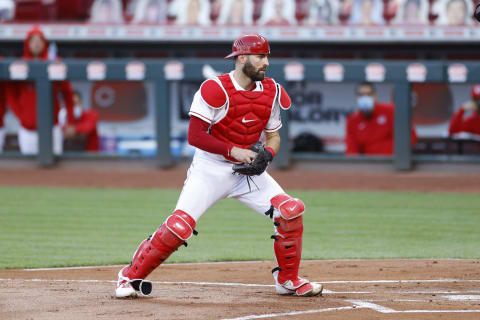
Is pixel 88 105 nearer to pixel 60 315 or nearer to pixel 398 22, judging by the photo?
pixel 398 22

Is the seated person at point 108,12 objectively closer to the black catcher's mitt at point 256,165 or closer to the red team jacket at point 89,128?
the red team jacket at point 89,128

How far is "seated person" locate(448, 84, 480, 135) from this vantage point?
45.1ft

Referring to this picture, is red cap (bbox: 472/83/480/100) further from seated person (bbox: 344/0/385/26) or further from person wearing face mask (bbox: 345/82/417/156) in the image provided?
seated person (bbox: 344/0/385/26)

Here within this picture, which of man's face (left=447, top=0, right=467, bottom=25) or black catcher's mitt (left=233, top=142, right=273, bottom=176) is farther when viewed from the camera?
man's face (left=447, top=0, right=467, bottom=25)

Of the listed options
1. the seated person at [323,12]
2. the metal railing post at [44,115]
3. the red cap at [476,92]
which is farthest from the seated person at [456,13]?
the metal railing post at [44,115]

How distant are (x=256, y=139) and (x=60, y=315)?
1607mm

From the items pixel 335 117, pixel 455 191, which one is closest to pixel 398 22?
pixel 335 117

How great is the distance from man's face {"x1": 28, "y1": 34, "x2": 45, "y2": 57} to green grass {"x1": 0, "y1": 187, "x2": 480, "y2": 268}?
2.33 meters

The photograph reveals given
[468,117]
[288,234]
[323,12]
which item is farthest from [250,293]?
[323,12]

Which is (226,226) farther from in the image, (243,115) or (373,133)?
(373,133)

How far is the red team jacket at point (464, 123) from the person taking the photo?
13797 millimetres

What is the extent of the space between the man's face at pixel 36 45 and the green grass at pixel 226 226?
2325mm

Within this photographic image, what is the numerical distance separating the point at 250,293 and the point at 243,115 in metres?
1.11

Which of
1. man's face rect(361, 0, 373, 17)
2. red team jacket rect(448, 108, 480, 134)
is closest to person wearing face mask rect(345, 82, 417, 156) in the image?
red team jacket rect(448, 108, 480, 134)
